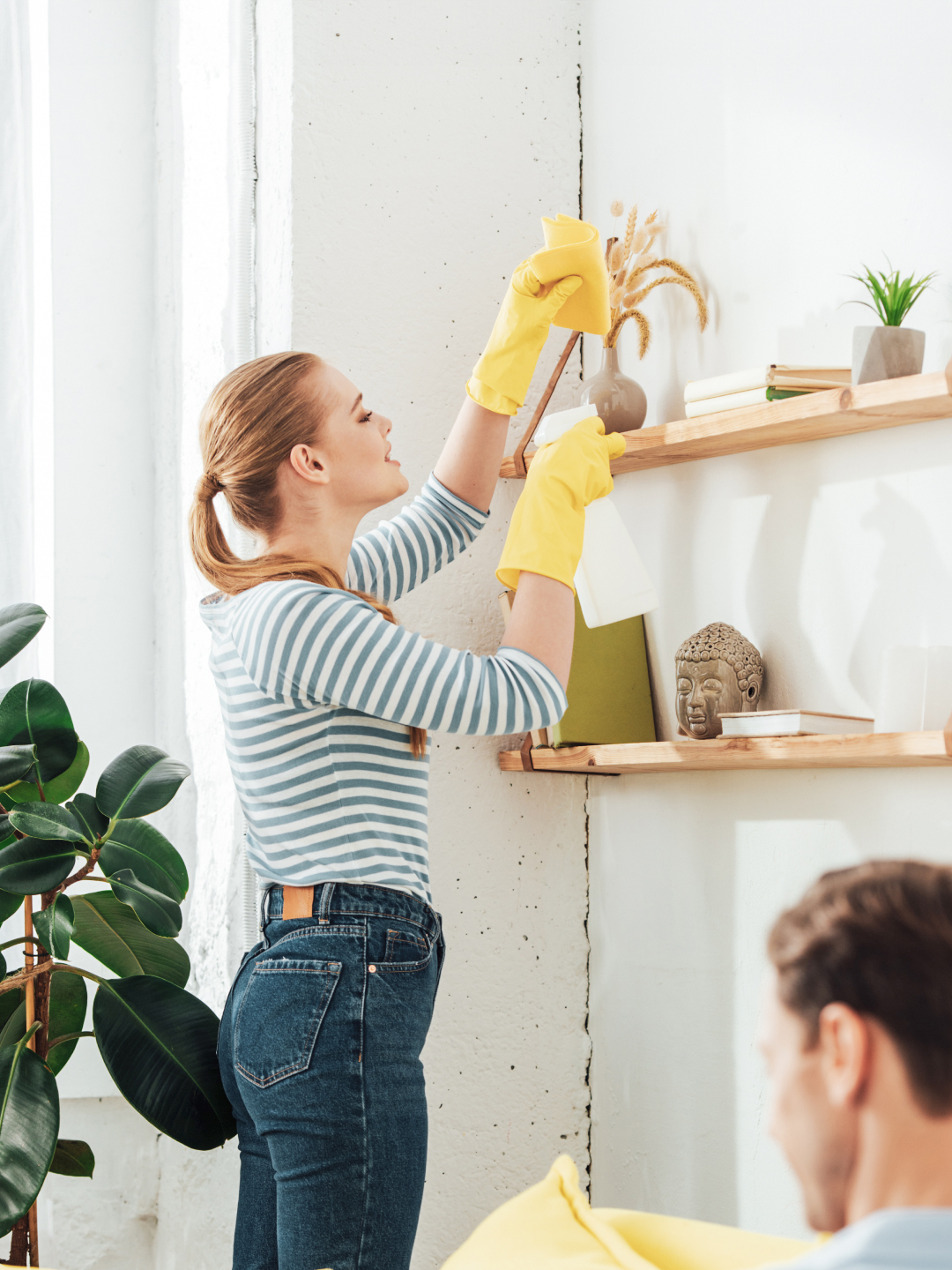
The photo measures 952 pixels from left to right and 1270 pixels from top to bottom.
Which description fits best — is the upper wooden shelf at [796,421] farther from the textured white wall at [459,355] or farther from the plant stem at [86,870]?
the plant stem at [86,870]

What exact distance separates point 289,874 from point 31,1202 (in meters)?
0.44

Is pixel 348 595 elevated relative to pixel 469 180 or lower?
lower

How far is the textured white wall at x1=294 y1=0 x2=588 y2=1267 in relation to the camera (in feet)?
5.20

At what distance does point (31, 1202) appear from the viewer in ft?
3.92

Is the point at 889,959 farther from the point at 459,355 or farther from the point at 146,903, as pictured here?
the point at 459,355

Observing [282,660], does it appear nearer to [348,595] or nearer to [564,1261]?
[348,595]

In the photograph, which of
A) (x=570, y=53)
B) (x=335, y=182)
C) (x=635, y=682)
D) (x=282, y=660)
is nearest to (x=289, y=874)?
(x=282, y=660)

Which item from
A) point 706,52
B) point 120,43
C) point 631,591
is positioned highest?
point 120,43

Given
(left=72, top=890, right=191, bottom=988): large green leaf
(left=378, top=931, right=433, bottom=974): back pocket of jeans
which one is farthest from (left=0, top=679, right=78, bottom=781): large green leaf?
(left=378, top=931, right=433, bottom=974): back pocket of jeans

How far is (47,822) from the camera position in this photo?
4.02 ft

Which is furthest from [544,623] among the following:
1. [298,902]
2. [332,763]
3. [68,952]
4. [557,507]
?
[68,952]

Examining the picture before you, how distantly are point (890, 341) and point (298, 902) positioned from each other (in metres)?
0.86

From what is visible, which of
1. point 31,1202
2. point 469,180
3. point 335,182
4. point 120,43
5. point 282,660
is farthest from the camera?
point 120,43

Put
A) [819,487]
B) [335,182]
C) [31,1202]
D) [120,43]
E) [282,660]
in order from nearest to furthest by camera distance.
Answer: [282,660] → [31,1202] → [819,487] → [335,182] → [120,43]
